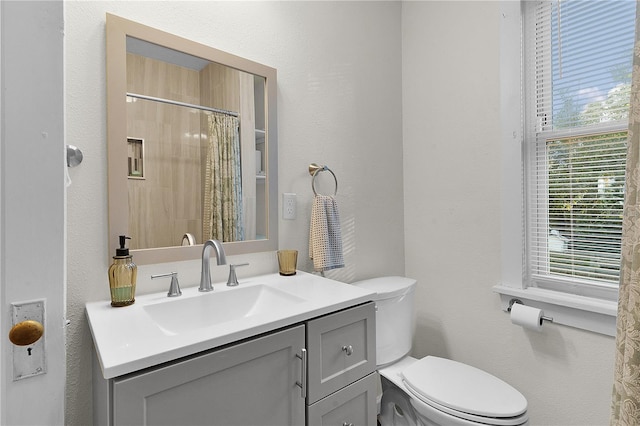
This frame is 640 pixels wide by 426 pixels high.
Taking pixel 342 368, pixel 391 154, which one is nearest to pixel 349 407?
pixel 342 368

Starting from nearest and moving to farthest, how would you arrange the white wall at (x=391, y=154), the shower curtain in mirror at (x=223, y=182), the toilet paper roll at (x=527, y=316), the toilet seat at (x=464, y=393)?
the white wall at (x=391, y=154) → the toilet seat at (x=464, y=393) → the shower curtain in mirror at (x=223, y=182) → the toilet paper roll at (x=527, y=316)

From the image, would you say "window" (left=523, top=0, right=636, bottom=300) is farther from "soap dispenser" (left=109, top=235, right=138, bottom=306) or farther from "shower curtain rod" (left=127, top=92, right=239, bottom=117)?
"soap dispenser" (left=109, top=235, right=138, bottom=306)

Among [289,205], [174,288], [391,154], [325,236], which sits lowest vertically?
[174,288]

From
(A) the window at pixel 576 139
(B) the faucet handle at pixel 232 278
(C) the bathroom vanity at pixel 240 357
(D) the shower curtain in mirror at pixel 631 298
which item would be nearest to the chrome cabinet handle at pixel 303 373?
(C) the bathroom vanity at pixel 240 357

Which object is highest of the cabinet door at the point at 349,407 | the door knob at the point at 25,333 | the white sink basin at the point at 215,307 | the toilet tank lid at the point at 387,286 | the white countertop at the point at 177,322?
the door knob at the point at 25,333

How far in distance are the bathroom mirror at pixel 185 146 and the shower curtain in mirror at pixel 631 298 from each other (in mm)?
1125

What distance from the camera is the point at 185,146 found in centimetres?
120

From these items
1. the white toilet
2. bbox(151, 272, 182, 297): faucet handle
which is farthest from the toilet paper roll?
bbox(151, 272, 182, 297): faucet handle

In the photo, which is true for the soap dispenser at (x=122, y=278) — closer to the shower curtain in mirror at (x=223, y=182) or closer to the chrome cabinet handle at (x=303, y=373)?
the shower curtain in mirror at (x=223, y=182)

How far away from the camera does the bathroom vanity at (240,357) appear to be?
676mm

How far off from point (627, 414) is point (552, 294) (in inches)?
31.5

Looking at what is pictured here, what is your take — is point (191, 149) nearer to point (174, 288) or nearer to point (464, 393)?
point (174, 288)

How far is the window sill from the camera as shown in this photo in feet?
4.22

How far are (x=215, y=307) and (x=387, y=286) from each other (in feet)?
2.71
